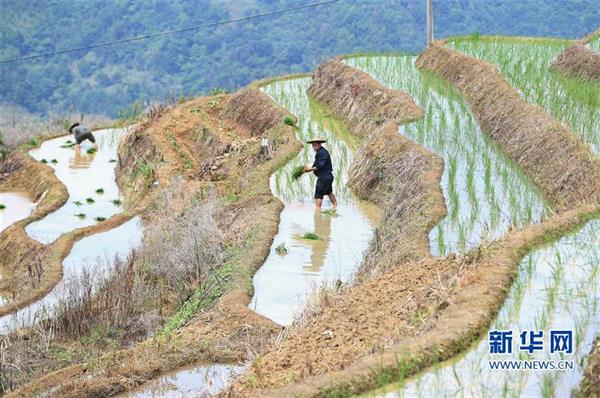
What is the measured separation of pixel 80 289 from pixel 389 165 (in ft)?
13.2

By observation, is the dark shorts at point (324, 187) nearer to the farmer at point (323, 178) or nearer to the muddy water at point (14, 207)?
the farmer at point (323, 178)

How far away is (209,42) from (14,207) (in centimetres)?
3545

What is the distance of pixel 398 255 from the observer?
8.97 metres

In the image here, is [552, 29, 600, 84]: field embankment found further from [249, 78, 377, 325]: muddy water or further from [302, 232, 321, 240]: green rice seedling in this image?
[302, 232, 321, 240]: green rice seedling

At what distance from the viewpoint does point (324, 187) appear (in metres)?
12.6

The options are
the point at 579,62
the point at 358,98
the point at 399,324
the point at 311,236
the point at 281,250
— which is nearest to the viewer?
the point at 399,324

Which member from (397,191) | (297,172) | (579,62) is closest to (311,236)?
(397,191)

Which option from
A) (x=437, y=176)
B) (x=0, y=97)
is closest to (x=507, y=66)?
(x=437, y=176)

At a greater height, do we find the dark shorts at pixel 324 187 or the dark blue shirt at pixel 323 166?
the dark blue shirt at pixel 323 166

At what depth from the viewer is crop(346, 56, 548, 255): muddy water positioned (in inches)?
374

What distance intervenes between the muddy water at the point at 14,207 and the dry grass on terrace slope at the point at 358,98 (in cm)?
540

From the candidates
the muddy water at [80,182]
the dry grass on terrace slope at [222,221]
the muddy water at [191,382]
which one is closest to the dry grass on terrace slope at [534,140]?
the dry grass on terrace slope at [222,221]

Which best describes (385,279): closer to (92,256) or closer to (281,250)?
(281,250)

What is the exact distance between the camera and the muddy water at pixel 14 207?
18.2 meters
